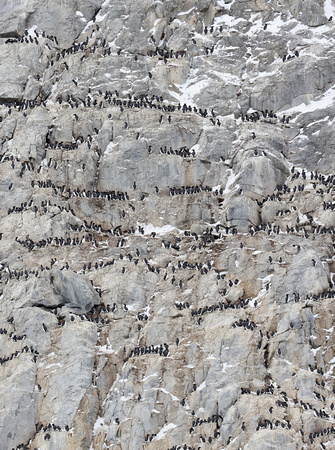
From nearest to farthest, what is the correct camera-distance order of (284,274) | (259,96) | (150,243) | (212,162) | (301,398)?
(301,398) < (284,274) < (150,243) < (212,162) < (259,96)

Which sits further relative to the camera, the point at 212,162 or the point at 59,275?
the point at 212,162

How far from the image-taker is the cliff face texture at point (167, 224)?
68.7 meters

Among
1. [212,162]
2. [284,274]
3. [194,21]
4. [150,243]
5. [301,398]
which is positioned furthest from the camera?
[194,21]

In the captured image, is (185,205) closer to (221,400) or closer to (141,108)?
(141,108)

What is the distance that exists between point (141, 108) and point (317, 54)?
69.8 feet

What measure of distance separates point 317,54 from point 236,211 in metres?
26.2

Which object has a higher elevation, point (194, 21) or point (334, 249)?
point (194, 21)

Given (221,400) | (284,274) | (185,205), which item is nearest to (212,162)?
(185,205)

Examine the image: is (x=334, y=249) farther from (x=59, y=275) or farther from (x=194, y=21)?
(x=194, y=21)

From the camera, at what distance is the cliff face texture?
2704 inches

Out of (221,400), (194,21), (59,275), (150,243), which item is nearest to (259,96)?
(194,21)

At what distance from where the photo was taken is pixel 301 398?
2581 inches

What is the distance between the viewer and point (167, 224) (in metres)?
87.1

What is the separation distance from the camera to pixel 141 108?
315 ft
